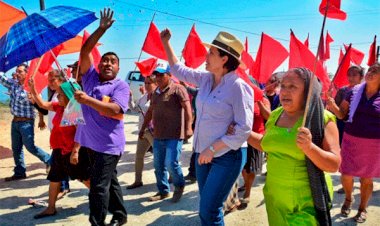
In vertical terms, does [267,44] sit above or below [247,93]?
above

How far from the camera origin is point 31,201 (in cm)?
455

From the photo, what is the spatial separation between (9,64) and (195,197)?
3113 millimetres

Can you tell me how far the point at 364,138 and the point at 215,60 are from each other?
236cm

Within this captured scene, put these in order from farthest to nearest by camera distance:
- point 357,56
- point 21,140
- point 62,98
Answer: point 357,56 < point 21,140 < point 62,98

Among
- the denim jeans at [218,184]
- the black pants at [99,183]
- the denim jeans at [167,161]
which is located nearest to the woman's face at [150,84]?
the denim jeans at [167,161]

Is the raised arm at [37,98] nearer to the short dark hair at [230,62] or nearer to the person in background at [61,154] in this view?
the person in background at [61,154]

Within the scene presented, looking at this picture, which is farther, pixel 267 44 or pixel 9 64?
pixel 267 44

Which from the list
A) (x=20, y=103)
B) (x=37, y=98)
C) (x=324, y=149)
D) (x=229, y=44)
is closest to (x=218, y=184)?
(x=324, y=149)

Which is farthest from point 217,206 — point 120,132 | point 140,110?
point 140,110

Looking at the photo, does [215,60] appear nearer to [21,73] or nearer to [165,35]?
[165,35]

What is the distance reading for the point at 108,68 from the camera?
3.37 meters

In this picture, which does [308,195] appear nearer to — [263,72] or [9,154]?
[263,72]

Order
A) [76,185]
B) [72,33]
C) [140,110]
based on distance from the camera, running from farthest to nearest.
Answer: [140,110], [76,185], [72,33]

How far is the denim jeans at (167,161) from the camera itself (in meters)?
4.58
